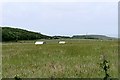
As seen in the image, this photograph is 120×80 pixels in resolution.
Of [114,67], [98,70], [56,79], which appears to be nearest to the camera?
[56,79]

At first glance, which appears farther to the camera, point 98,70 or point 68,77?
point 98,70

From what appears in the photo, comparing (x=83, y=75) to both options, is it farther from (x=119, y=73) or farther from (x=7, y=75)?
(x=7, y=75)

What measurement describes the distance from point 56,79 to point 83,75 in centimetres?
165

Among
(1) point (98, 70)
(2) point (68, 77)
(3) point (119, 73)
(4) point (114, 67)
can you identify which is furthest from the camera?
(4) point (114, 67)

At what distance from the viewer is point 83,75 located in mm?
13555

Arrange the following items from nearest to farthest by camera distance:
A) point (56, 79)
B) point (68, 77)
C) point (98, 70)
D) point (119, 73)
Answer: point (56, 79)
point (68, 77)
point (119, 73)
point (98, 70)

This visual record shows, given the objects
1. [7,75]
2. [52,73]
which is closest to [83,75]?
[52,73]

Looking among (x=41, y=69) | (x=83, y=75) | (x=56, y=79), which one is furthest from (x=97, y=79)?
(x=41, y=69)

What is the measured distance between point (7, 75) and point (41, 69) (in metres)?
1.94

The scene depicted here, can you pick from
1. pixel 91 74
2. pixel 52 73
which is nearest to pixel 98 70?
pixel 91 74

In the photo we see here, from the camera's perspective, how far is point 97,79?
506 inches

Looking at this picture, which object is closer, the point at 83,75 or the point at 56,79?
the point at 56,79

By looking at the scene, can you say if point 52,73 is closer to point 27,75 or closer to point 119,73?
point 27,75

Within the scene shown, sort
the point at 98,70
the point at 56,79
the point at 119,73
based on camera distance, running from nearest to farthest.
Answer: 1. the point at 56,79
2. the point at 119,73
3. the point at 98,70
